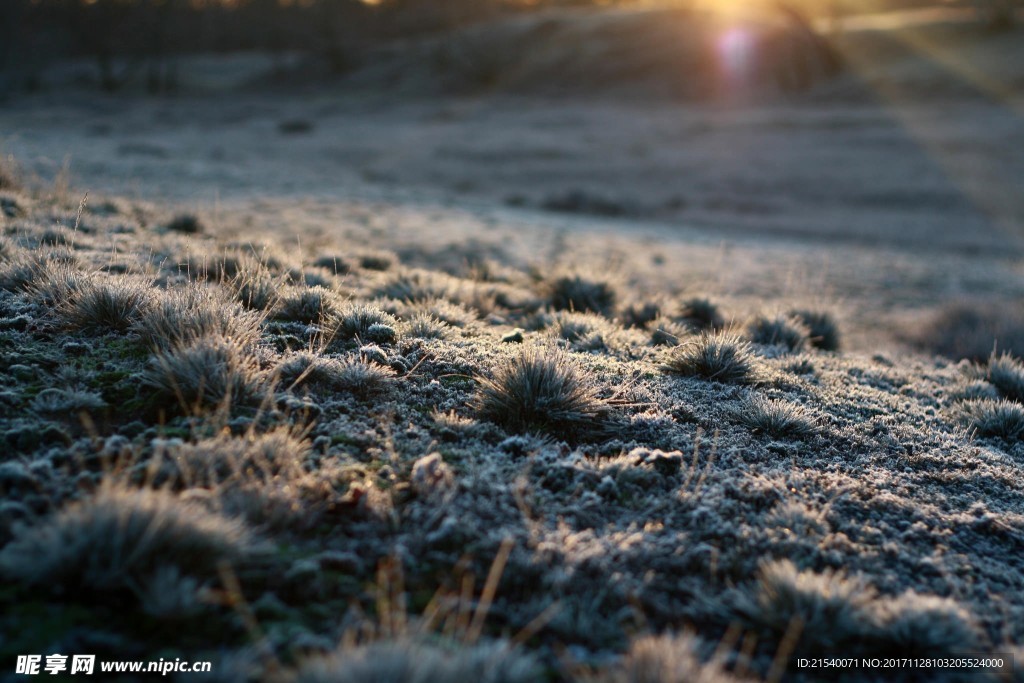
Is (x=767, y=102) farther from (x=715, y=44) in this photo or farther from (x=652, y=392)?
(x=652, y=392)

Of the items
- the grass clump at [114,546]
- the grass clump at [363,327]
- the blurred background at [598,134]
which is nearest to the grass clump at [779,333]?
the blurred background at [598,134]

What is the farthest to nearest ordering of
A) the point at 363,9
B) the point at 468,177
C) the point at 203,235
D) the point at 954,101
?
1. the point at 363,9
2. the point at 954,101
3. the point at 468,177
4. the point at 203,235

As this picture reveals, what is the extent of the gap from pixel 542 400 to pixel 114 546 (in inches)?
90.1

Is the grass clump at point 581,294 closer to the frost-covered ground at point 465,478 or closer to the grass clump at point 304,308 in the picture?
the frost-covered ground at point 465,478

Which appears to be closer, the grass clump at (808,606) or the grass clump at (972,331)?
the grass clump at (808,606)

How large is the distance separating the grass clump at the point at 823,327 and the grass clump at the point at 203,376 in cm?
654

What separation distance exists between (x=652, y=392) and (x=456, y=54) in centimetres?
7739

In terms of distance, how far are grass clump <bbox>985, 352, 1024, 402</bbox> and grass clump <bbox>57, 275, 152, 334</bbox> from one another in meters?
6.94

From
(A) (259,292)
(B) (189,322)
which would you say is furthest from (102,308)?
(A) (259,292)

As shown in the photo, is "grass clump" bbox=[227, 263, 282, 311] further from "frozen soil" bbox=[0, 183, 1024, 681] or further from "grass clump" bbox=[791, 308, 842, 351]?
"grass clump" bbox=[791, 308, 842, 351]

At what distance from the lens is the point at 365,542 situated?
272 centimetres

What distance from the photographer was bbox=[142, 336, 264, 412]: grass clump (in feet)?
11.3

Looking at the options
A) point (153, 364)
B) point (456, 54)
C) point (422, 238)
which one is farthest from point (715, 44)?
point (153, 364)

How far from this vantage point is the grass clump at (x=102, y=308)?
13.6 ft
